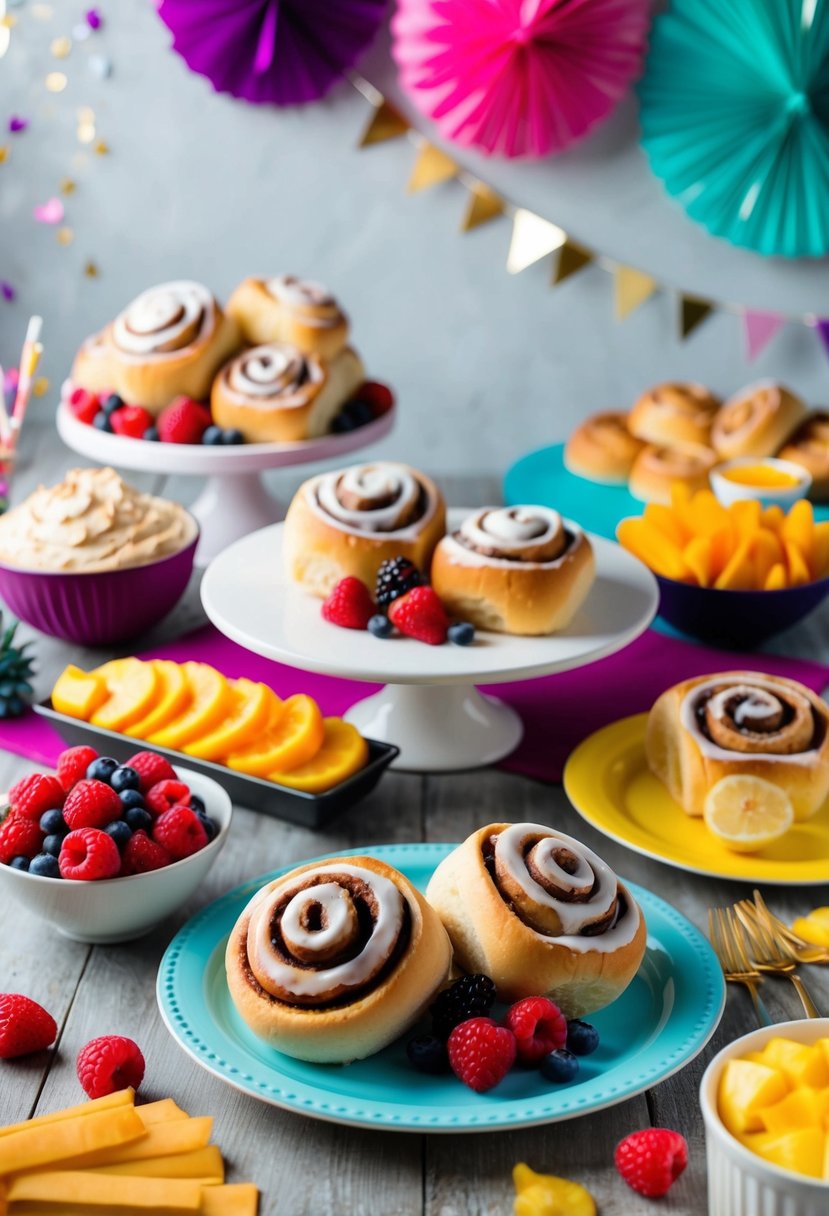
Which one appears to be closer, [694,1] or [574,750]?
[574,750]

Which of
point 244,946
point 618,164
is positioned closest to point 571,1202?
point 244,946

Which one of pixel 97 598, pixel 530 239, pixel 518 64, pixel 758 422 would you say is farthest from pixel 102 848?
pixel 530 239

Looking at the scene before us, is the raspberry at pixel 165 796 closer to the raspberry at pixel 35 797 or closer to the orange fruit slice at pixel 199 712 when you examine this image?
the raspberry at pixel 35 797

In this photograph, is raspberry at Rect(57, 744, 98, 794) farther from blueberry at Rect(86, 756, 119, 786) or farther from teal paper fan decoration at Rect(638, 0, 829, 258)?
teal paper fan decoration at Rect(638, 0, 829, 258)

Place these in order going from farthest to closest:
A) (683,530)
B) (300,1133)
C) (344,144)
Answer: (344,144)
(683,530)
(300,1133)

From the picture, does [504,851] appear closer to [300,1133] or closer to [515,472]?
[300,1133]

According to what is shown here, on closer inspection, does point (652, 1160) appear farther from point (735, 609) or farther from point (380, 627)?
point (735, 609)
